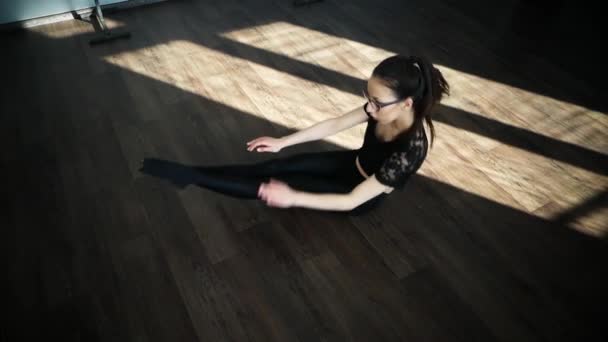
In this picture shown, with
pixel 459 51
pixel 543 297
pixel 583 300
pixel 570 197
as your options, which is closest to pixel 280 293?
pixel 543 297

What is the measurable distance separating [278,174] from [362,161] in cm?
37

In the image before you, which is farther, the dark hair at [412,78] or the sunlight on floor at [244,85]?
the sunlight on floor at [244,85]

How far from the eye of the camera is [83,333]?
4.93 ft

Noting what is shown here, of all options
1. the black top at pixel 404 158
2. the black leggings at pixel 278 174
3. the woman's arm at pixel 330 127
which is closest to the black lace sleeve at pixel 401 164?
the black top at pixel 404 158

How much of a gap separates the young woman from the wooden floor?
0.32 metres

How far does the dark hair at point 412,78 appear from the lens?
1181 mm

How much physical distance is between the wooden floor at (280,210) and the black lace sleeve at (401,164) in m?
0.57

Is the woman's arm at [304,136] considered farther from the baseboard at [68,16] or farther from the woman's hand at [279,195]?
the baseboard at [68,16]

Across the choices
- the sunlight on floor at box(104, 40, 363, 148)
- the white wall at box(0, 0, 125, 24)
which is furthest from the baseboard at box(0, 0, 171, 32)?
the sunlight on floor at box(104, 40, 363, 148)

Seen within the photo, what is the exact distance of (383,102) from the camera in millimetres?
1228

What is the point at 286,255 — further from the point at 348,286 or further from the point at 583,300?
the point at 583,300

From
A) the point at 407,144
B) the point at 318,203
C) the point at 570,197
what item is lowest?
the point at 570,197

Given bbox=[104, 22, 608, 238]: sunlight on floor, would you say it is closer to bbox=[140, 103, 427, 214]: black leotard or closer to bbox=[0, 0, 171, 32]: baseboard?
bbox=[140, 103, 427, 214]: black leotard

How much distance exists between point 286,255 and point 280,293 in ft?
0.61
